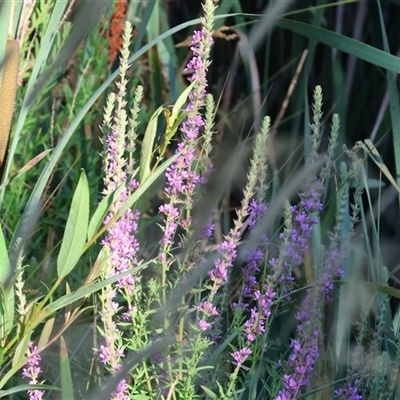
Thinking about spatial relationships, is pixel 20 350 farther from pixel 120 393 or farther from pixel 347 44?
pixel 347 44

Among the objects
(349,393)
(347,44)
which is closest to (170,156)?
(347,44)

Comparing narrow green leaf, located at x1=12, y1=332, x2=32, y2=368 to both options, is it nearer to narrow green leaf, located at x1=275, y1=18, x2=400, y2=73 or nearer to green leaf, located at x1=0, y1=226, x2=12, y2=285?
green leaf, located at x1=0, y1=226, x2=12, y2=285

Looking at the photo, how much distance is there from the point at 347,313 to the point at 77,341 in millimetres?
463

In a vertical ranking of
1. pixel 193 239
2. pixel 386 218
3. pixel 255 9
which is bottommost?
pixel 386 218

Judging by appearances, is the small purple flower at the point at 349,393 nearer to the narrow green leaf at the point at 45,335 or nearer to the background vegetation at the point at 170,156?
the background vegetation at the point at 170,156

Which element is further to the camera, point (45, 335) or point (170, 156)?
point (170, 156)

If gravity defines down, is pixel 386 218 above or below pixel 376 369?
below

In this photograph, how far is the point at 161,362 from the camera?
87 cm

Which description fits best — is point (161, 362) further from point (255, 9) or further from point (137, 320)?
point (255, 9)

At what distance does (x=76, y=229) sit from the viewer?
2.49 ft

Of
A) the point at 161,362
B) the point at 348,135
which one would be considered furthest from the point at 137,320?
the point at 348,135

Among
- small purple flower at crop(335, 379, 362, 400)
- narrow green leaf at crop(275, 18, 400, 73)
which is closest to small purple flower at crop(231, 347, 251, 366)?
small purple flower at crop(335, 379, 362, 400)

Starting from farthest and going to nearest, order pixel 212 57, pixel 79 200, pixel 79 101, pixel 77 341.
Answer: pixel 212 57
pixel 79 101
pixel 77 341
pixel 79 200

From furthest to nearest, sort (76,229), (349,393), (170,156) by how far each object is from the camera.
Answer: (170,156) < (349,393) < (76,229)
